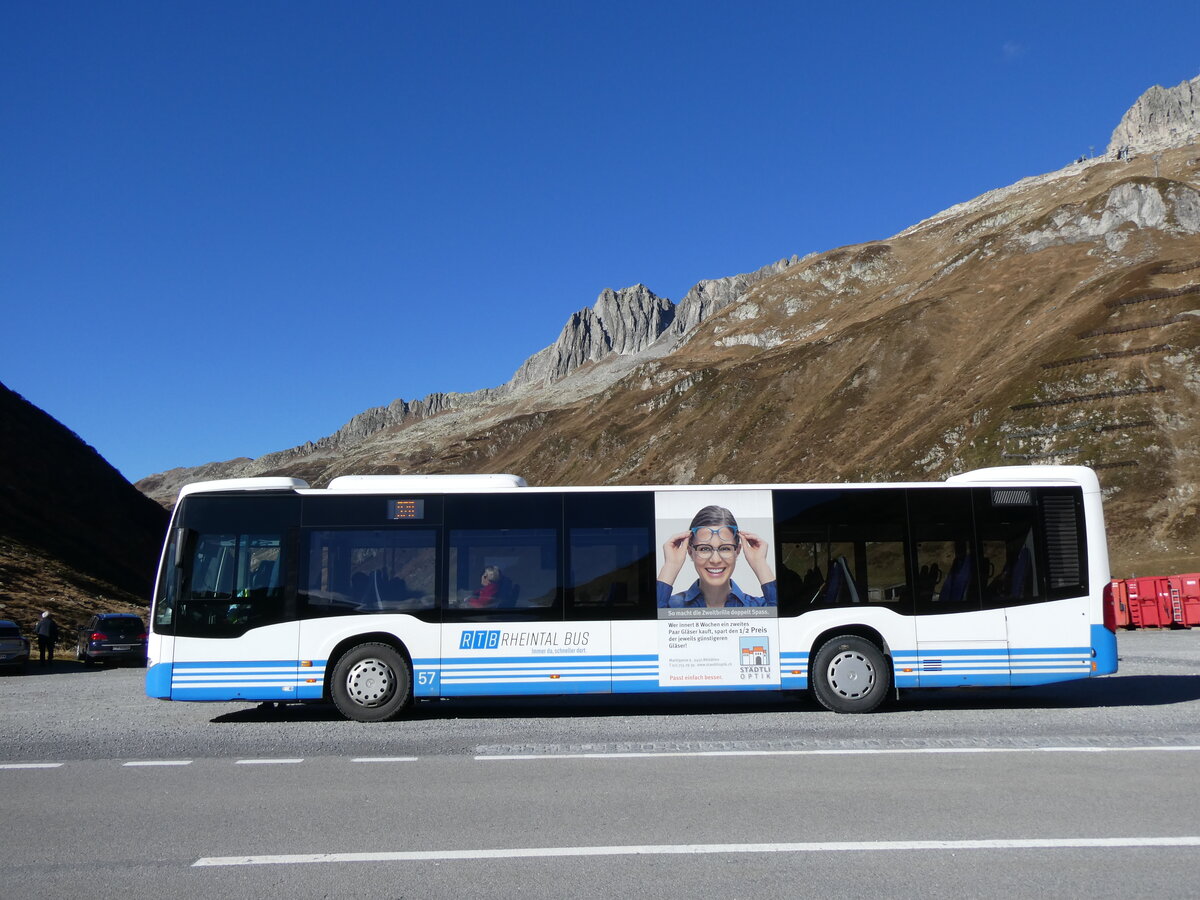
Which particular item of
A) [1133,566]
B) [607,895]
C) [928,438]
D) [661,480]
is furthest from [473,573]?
[661,480]

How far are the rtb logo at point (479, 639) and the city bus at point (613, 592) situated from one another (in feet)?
0.06

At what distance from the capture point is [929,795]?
7672 mm

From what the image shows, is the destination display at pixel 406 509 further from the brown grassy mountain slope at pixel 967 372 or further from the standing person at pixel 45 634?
the brown grassy mountain slope at pixel 967 372

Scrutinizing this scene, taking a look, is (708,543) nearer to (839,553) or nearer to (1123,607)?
(839,553)

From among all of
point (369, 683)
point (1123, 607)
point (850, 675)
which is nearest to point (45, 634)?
point (369, 683)

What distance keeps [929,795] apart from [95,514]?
60909 mm

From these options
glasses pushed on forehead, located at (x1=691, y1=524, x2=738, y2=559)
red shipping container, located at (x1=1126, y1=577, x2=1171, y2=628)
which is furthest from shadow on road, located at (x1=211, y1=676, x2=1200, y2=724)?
red shipping container, located at (x1=1126, y1=577, x2=1171, y2=628)

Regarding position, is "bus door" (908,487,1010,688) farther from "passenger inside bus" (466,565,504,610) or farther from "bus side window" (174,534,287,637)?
"bus side window" (174,534,287,637)

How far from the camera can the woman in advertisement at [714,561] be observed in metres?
13.0

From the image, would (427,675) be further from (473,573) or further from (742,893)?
(742,893)

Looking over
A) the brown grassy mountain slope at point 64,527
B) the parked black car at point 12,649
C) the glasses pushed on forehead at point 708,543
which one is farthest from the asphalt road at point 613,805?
the brown grassy mountain slope at point 64,527

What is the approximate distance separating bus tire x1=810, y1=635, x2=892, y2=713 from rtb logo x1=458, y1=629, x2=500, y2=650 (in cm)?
422

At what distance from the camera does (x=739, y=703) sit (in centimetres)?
1467

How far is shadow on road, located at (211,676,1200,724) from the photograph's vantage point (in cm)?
1352
